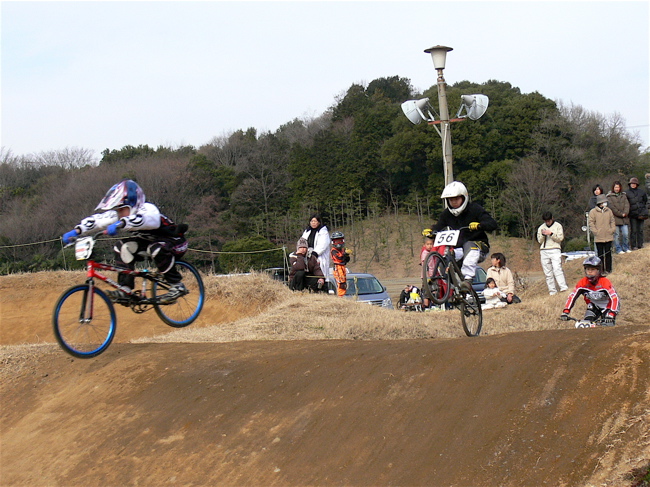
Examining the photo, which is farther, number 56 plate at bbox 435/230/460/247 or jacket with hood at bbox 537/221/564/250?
jacket with hood at bbox 537/221/564/250

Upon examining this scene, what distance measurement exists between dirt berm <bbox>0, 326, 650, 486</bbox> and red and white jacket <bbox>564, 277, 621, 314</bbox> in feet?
8.96

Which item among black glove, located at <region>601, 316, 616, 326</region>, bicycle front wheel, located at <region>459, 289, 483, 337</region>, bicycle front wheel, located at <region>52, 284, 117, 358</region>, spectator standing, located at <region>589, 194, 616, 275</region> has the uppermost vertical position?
spectator standing, located at <region>589, 194, 616, 275</region>

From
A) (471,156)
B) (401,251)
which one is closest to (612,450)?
(401,251)

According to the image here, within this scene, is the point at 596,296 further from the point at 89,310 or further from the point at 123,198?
the point at 89,310

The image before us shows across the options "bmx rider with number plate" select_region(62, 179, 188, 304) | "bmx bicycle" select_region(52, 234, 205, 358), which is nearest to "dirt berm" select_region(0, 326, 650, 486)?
"bmx bicycle" select_region(52, 234, 205, 358)

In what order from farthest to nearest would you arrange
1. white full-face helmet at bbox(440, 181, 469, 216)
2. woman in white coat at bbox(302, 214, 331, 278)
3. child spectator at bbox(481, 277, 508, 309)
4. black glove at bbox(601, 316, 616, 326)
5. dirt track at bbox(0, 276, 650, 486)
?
child spectator at bbox(481, 277, 508, 309)
woman in white coat at bbox(302, 214, 331, 278)
black glove at bbox(601, 316, 616, 326)
white full-face helmet at bbox(440, 181, 469, 216)
dirt track at bbox(0, 276, 650, 486)

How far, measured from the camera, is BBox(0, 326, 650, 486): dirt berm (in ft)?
17.2

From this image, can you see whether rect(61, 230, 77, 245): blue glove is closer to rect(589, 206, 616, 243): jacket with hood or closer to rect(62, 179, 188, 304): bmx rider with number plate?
rect(62, 179, 188, 304): bmx rider with number plate

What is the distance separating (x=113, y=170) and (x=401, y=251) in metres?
23.2

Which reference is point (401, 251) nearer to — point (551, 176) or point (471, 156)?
point (471, 156)

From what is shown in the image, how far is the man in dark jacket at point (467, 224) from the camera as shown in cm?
927

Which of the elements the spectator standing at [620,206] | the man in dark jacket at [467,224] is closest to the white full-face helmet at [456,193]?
the man in dark jacket at [467,224]

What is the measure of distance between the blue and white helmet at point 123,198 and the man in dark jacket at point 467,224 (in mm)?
4120

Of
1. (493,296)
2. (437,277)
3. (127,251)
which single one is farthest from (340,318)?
(127,251)
